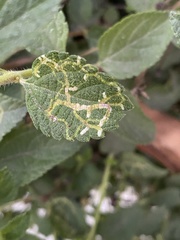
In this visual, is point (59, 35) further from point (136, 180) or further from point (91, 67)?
point (136, 180)

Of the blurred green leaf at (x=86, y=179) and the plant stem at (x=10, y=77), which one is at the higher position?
the plant stem at (x=10, y=77)

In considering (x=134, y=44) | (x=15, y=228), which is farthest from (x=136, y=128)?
(x=15, y=228)

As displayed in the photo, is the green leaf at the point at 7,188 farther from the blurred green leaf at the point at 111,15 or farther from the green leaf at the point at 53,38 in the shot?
the blurred green leaf at the point at 111,15

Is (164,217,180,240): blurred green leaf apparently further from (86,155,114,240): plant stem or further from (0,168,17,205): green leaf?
(0,168,17,205): green leaf

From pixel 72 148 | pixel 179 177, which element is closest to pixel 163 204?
pixel 179 177

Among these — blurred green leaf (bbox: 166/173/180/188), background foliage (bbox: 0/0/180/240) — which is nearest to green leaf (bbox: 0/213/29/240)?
background foliage (bbox: 0/0/180/240)

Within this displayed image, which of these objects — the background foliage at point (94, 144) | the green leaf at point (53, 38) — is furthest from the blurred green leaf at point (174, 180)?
the green leaf at point (53, 38)
